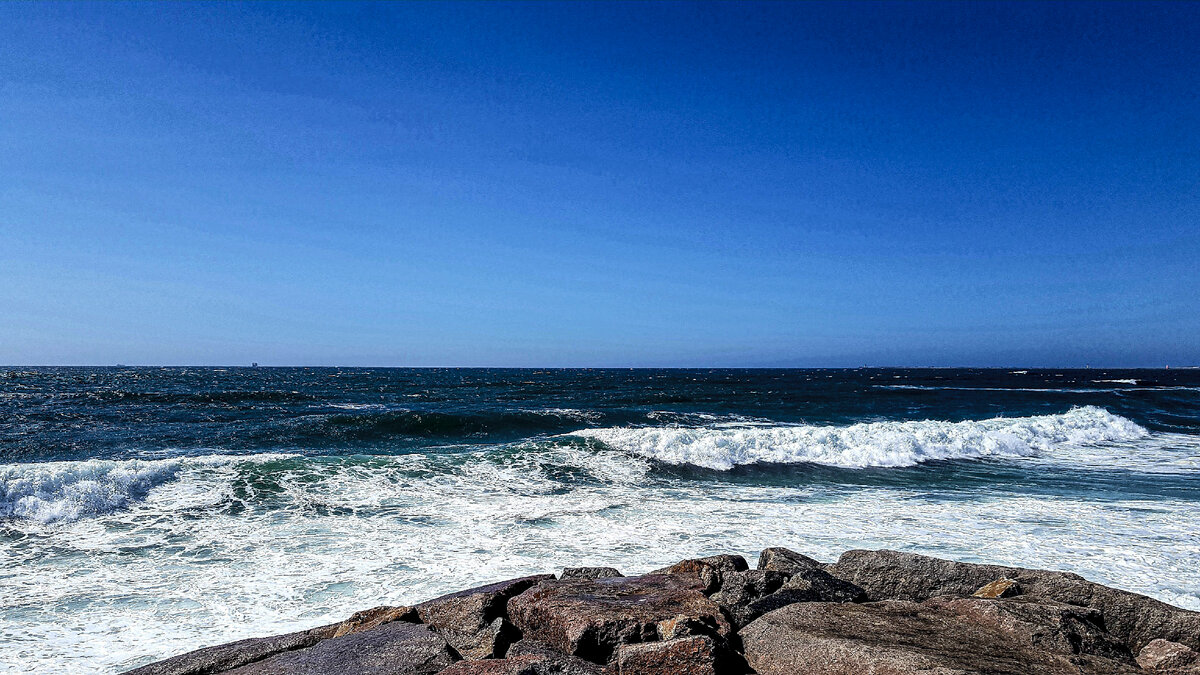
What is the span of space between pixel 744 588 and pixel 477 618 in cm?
227

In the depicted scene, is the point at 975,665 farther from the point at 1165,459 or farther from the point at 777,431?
the point at 1165,459

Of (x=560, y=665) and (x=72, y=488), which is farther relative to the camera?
(x=72, y=488)

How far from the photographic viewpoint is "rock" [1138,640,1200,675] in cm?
357

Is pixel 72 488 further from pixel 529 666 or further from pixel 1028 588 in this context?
pixel 1028 588

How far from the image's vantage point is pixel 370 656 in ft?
13.5

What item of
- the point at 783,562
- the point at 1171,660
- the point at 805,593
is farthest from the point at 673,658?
the point at 1171,660

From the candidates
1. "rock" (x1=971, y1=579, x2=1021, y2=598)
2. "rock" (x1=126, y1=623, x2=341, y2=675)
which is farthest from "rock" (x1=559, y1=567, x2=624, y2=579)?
"rock" (x1=971, y1=579, x2=1021, y2=598)

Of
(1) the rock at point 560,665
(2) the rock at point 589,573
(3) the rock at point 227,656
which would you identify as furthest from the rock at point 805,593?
(3) the rock at point 227,656

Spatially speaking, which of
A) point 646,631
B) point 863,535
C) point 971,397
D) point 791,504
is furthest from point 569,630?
point 971,397

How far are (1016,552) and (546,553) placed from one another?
6.42m

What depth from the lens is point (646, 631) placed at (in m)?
4.05

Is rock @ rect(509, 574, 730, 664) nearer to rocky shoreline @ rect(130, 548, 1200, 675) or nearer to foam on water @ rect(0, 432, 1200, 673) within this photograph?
rocky shoreline @ rect(130, 548, 1200, 675)

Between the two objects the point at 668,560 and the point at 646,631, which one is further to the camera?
the point at 668,560

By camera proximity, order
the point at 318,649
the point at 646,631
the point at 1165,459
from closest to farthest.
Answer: the point at 646,631 → the point at 318,649 → the point at 1165,459
